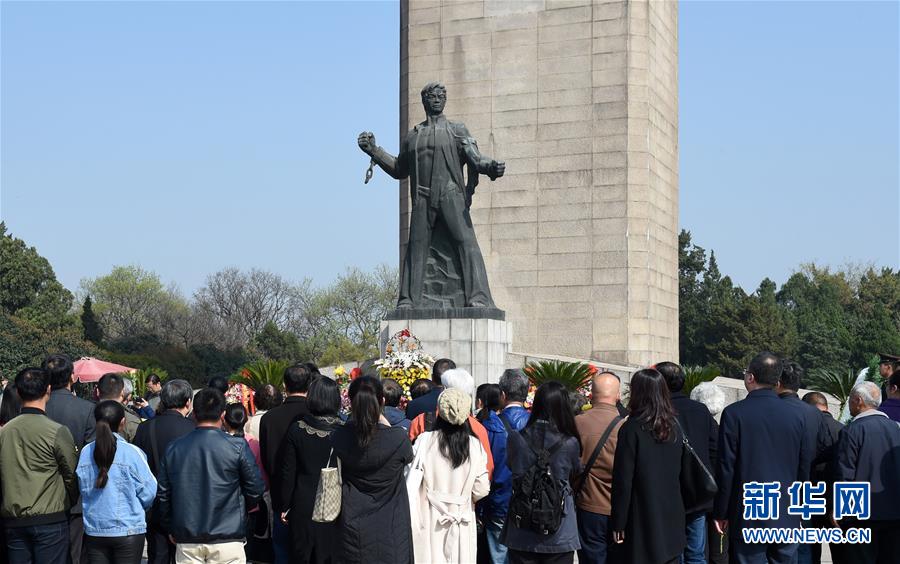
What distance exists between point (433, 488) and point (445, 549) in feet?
1.19

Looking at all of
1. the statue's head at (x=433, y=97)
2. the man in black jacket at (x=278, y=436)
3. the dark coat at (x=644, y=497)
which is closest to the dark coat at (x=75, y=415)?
the man in black jacket at (x=278, y=436)

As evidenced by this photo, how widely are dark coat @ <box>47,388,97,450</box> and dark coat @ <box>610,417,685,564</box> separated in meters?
3.58

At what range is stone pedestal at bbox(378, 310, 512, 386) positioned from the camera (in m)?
14.9

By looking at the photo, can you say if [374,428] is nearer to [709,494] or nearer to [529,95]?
[709,494]

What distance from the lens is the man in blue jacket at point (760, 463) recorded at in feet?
23.3

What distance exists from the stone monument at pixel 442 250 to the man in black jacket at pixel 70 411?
7.13 metres

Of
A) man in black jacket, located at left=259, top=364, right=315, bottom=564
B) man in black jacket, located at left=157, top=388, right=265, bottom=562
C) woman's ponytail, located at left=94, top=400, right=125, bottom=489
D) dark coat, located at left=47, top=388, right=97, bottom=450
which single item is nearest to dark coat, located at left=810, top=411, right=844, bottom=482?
man in black jacket, located at left=259, top=364, right=315, bottom=564

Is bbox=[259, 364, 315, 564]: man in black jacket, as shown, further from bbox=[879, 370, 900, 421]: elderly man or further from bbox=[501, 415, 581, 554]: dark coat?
bbox=[879, 370, 900, 421]: elderly man

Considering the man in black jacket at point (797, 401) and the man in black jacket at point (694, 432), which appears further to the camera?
the man in black jacket at point (694, 432)

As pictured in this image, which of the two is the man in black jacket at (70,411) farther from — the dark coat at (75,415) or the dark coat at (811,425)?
the dark coat at (811,425)

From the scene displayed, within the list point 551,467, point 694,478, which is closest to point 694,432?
point 694,478

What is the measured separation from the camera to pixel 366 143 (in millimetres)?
15297

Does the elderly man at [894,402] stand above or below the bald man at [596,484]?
above

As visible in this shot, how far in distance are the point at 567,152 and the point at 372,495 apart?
18443mm
